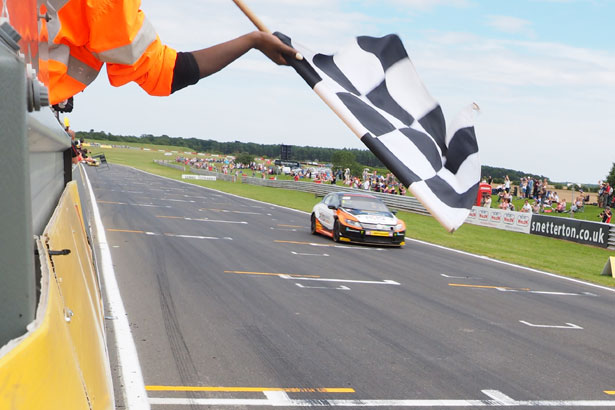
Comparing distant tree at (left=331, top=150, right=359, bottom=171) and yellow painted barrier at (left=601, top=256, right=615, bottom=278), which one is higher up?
distant tree at (left=331, top=150, right=359, bottom=171)

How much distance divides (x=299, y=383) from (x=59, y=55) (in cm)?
374

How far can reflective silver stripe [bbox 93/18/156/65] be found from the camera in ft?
6.65

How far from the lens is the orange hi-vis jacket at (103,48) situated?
6.34 feet

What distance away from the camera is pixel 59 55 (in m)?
2.09

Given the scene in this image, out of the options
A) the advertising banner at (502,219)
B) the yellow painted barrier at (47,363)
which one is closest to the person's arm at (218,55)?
the yellow painted barrier at (47,363)

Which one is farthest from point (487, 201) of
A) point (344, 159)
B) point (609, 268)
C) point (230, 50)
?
point (344, 159)

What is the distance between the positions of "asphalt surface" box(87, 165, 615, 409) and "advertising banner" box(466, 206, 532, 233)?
40.2ft

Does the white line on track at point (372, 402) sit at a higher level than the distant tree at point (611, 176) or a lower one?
lower

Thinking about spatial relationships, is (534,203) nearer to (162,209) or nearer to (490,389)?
(162,209)

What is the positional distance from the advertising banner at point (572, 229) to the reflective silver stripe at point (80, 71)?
2230 cm

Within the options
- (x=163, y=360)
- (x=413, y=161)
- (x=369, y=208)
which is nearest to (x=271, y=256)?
(x=369, y=208)

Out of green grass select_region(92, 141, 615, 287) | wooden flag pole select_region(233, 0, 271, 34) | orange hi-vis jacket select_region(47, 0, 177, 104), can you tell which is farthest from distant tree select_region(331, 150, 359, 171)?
orange hi-vis jacket select_region(47, 0, 177, 104)

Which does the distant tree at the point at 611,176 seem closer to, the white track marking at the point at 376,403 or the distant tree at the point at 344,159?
the white track marking at the point at 376,403

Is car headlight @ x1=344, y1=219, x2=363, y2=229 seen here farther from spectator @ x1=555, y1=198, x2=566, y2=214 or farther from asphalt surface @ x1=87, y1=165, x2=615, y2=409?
spectator @ x1=555, y1=198, x2=566, y2=214
